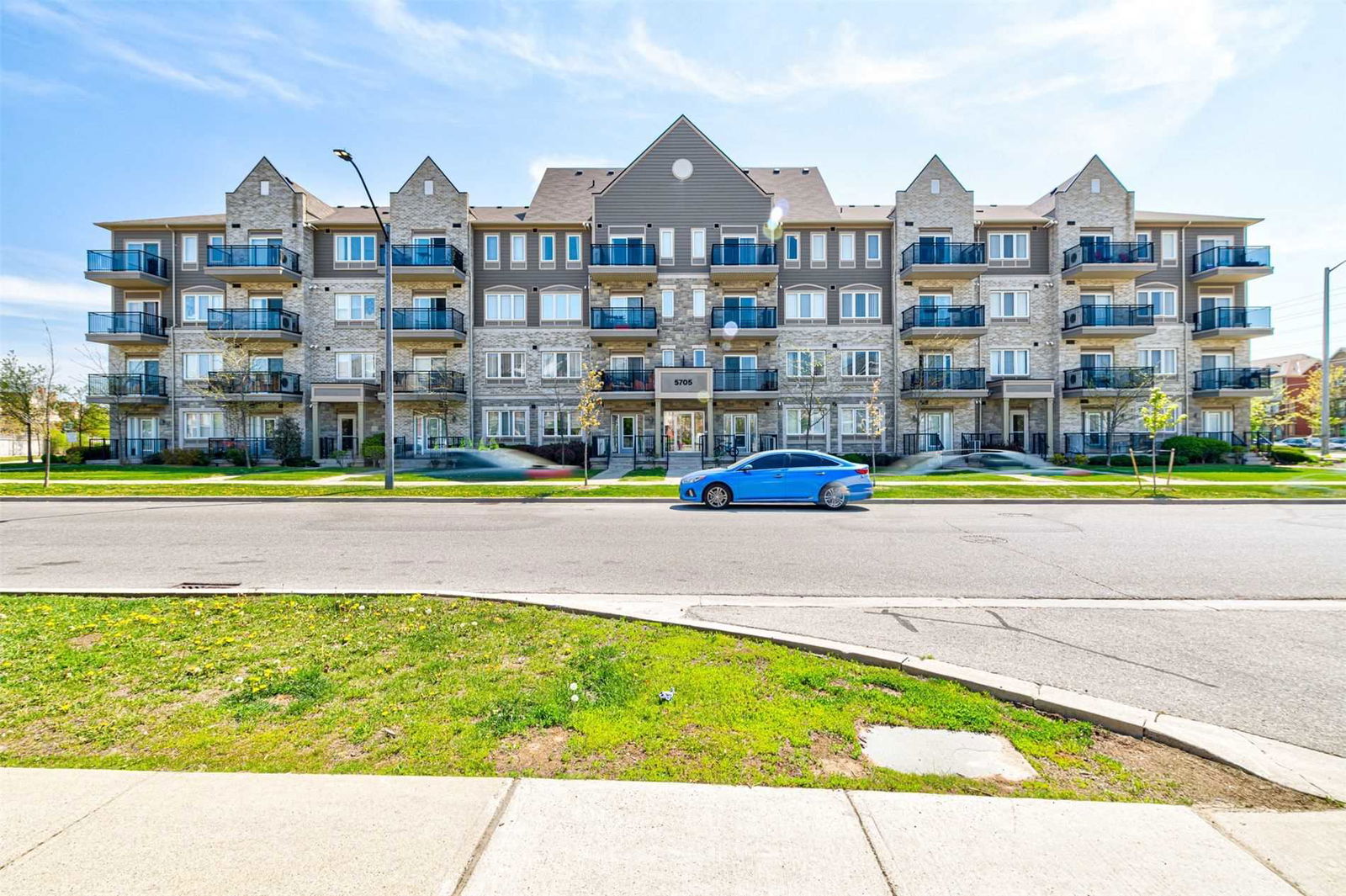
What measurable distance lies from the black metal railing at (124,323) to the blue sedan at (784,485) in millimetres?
33536

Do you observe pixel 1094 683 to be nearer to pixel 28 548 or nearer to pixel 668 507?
pixel 668 507

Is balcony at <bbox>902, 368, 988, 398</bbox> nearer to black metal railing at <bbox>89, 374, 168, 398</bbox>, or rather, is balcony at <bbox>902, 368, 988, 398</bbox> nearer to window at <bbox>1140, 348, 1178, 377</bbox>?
window at <bbox>1140, 348, 1178, 377</bbox>

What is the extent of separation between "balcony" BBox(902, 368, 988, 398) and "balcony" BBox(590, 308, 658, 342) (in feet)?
44.9

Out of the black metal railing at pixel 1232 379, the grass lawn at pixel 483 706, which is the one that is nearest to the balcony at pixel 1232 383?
the black metal railing at pixel 1232 379

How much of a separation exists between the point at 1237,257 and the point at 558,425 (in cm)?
3803

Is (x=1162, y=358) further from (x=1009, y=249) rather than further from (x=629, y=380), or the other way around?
(x=629, y=380)

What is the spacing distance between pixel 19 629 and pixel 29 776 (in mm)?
3397

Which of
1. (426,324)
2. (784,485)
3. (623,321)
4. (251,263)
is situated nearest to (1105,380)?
(784,485)

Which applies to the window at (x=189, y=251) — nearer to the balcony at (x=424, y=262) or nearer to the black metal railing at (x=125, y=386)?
the black metal railing at (x=125, y=386)

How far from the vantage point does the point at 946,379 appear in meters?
30.3

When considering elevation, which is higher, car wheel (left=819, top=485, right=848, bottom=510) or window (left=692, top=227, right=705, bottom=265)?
window (left=692, top=227, right=705, bottom=265)

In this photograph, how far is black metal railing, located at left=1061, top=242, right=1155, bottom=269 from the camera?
103 ft

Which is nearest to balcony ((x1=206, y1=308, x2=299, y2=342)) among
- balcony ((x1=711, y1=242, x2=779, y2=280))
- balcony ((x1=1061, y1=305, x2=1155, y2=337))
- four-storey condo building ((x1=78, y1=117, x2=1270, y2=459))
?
four-storey condo building ((x1=78, y1=117, x2=1270, y2=459))

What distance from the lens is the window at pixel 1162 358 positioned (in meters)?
33.2
